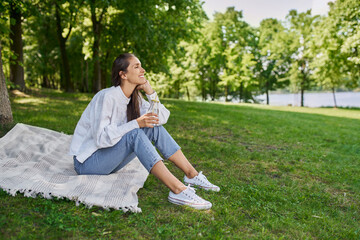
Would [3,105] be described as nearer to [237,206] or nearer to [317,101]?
[237,206]

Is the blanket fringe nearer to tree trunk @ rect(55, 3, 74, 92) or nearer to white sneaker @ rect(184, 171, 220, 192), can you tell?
white sneaker @ rect(184, 171, 220, 192)

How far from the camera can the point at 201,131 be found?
7.20m

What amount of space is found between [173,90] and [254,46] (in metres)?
11.7

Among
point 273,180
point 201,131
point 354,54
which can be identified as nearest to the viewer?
point 273,180

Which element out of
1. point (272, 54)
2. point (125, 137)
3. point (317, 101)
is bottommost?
point (317, 101)

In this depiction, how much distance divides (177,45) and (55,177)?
11299 mm

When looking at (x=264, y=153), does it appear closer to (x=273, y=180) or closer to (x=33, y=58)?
(x=273, y=180)

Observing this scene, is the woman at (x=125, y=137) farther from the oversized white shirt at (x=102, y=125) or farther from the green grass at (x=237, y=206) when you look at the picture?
the green grass at (x=237, y=206)

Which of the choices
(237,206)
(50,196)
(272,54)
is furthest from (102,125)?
(272,54)

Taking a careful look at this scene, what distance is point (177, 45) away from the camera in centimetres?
1351

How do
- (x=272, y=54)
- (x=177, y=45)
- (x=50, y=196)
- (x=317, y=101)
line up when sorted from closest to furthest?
(x=50, y=196) < (x=177, y=45) < (x=272, y=54) < (x=317, y=101)

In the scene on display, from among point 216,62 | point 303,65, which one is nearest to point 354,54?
point 303,65

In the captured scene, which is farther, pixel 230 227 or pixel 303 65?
pixel 303 65

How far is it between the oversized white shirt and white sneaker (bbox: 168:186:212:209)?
0.88m
